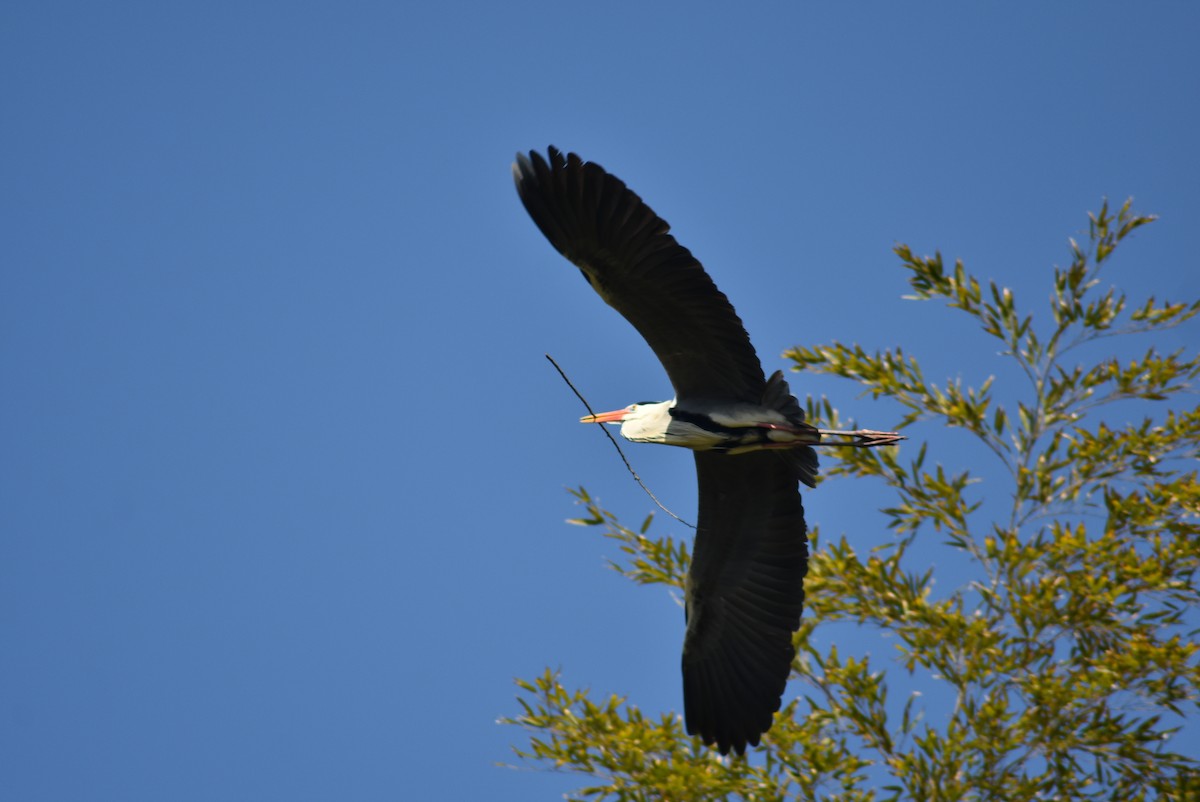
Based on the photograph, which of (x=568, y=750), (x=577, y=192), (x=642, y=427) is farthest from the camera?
(x=568, y=750)

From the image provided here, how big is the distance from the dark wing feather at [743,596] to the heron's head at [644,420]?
0.35m

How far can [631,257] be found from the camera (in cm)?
740

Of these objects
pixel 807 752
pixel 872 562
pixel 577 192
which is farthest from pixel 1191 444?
pixel 577 192

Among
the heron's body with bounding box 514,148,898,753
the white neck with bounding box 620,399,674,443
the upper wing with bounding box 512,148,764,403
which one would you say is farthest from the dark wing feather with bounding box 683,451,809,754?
the upper wing with bounding box 512,148,764,403

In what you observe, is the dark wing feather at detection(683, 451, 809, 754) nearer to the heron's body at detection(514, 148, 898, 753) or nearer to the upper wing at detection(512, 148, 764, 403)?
the heron's body at detection(514, 148, 898, 753)

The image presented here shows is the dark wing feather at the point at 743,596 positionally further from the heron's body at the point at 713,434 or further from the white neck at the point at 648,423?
the white neck at the point at 648,423

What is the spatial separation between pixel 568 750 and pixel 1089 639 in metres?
2.81

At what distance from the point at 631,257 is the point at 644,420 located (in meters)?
1.04

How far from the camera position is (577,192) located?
→ 7301mm

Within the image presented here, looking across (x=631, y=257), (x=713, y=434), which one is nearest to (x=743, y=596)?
(x=713, y=434)

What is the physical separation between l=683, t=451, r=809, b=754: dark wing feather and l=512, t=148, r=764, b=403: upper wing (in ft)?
2.48

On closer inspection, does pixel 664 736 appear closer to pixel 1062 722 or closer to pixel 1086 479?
pixel 1062 722

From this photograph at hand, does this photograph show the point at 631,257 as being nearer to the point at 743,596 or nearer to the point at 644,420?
the point at 644,420

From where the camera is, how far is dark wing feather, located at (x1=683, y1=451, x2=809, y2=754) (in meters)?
8.23
